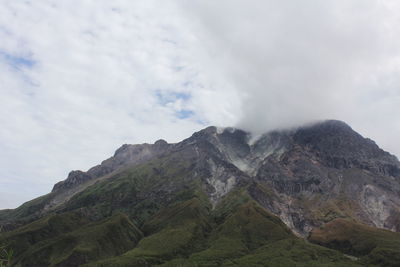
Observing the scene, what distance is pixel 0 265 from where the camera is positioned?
779 inches

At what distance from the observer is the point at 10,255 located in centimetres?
1958

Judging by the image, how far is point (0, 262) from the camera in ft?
66.7

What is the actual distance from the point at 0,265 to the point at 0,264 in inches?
3.2

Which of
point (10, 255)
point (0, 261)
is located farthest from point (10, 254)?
point (0, 261)

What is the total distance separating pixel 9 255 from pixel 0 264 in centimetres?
109

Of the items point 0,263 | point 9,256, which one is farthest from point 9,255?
point 0,263

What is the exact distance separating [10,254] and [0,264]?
1024 mm

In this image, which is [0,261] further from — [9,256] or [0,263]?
[9,256]

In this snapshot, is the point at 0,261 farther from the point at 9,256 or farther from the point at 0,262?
the point at 9,256

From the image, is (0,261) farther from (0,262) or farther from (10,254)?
(10,254)

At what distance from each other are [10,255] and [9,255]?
5.9 inches

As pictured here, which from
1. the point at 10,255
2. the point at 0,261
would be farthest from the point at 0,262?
the point at 10,255

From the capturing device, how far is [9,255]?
19438 mm

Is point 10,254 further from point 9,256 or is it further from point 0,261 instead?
point 0,261
